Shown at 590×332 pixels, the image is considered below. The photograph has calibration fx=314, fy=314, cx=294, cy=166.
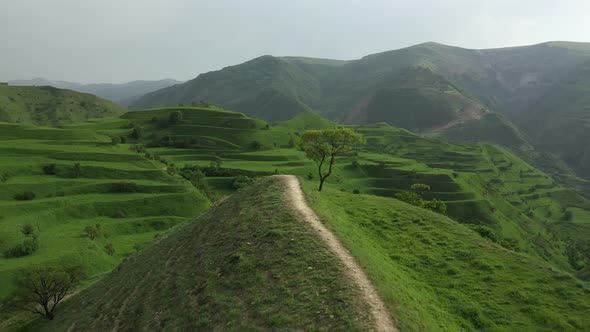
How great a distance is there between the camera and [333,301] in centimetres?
1905

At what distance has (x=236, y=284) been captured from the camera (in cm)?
2297

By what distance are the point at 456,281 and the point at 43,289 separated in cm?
4896

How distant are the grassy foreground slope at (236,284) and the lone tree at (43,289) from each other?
10.2 ft

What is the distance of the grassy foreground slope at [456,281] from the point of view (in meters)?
21.4

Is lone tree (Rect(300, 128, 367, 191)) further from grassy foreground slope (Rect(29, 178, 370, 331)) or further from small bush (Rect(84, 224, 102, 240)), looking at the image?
small bush (Rect(84, 224, 102, 240))

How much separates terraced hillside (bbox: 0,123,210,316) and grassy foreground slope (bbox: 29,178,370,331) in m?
21.6

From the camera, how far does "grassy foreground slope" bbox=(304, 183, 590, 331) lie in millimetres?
21391

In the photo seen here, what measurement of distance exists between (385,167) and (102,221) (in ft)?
408

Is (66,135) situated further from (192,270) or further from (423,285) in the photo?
(423,285)

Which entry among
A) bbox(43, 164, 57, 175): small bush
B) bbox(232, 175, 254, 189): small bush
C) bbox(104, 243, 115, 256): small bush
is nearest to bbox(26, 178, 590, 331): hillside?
bbox(104, 243, 115, 256): small bush

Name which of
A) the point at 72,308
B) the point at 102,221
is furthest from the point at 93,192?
the point at 72,308

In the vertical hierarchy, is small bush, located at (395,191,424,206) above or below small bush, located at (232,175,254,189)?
above

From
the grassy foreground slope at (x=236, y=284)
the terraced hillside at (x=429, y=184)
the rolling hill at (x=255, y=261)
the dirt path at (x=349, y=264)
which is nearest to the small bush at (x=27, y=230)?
the rolling hill at (x=255, y=261)

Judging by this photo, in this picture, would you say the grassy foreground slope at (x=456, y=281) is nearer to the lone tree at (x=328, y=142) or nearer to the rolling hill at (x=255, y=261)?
the rolling hill at (x=255, y=261)
